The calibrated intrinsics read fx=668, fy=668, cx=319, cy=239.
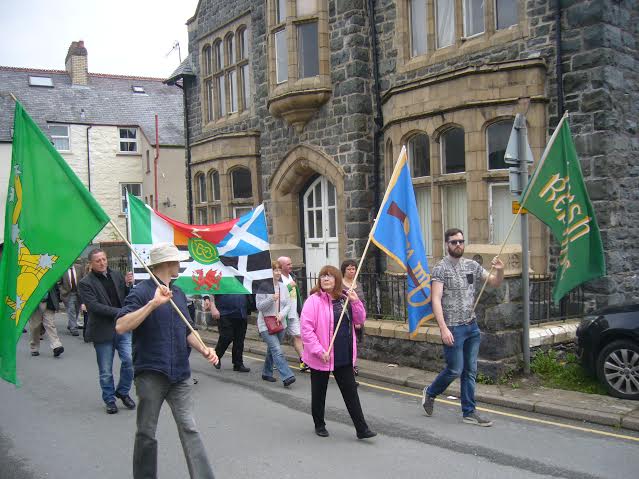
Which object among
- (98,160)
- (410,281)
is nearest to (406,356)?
(410,281)

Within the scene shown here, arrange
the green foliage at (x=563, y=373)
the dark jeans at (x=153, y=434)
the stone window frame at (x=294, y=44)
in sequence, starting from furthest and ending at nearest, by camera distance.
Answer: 1. the stone window frame at (x=294, y=44)
2. the green foliage at (x=563, y=373)
3. the dark jeans at (x=153, y=434)

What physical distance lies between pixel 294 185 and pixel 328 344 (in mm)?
9956

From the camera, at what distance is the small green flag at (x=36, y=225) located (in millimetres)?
5392

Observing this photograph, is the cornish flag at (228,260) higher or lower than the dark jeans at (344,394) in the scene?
higher

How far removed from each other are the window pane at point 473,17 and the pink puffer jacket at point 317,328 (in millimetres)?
7537

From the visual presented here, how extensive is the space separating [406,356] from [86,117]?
30343 mm

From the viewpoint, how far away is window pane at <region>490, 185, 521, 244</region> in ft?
38.1

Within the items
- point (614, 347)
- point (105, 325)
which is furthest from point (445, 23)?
point (105, 325)

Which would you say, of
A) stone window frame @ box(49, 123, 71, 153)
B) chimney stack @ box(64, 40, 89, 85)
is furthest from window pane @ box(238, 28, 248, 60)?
chimney stack @ box(64, 40, 89, 85)

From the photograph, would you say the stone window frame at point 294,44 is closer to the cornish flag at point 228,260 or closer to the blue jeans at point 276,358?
the cornish flag at point 228,260

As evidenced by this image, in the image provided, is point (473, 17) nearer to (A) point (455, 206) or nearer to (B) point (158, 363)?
(A) point (455, 206)

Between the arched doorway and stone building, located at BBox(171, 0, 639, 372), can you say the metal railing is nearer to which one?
stone building, located at BBox(171, 0, 639, 372)

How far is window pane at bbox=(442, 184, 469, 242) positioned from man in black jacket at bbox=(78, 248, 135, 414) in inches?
260

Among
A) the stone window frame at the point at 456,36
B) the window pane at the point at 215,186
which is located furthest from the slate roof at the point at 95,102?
the stone window frame at the point at 456,36
